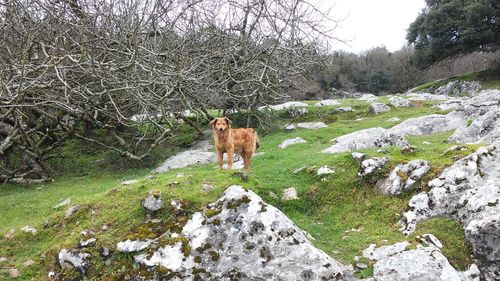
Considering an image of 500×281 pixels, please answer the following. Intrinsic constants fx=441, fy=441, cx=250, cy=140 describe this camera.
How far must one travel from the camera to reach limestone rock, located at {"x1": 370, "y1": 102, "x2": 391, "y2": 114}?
27016mm

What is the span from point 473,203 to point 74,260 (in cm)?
756

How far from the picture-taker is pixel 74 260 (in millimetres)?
8148

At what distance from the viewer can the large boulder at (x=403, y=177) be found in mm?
9977

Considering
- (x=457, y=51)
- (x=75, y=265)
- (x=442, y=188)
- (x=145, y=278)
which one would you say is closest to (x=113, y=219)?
(x=75, y=265)

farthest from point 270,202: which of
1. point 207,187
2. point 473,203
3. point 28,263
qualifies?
point 28,263

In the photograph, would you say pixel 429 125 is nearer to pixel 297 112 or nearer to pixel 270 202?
pixel 297 112

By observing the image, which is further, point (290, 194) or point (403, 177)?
point (290, 194)

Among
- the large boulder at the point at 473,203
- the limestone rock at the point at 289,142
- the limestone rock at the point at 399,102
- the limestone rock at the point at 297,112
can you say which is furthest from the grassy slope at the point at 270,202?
the limestone rock at the point at 399,102

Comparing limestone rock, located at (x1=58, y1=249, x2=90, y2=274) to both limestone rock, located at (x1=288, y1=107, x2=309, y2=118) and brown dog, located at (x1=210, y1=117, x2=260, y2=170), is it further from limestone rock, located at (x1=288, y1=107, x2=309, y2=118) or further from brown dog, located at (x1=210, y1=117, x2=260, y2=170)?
limestone rock, located at (x1=288, y1=107, x2=309, y2=118)

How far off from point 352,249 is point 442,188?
7.86ft

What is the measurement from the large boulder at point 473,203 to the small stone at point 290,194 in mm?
2801

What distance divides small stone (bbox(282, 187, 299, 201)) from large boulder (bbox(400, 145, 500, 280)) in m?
2.80

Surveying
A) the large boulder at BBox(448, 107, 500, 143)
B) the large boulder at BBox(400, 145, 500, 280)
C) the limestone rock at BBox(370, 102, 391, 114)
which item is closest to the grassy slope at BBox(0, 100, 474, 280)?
the large boulder at BBox(400, 145, 500, 280)

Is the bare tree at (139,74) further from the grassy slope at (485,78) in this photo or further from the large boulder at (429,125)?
the grassy slope at (485,78)
